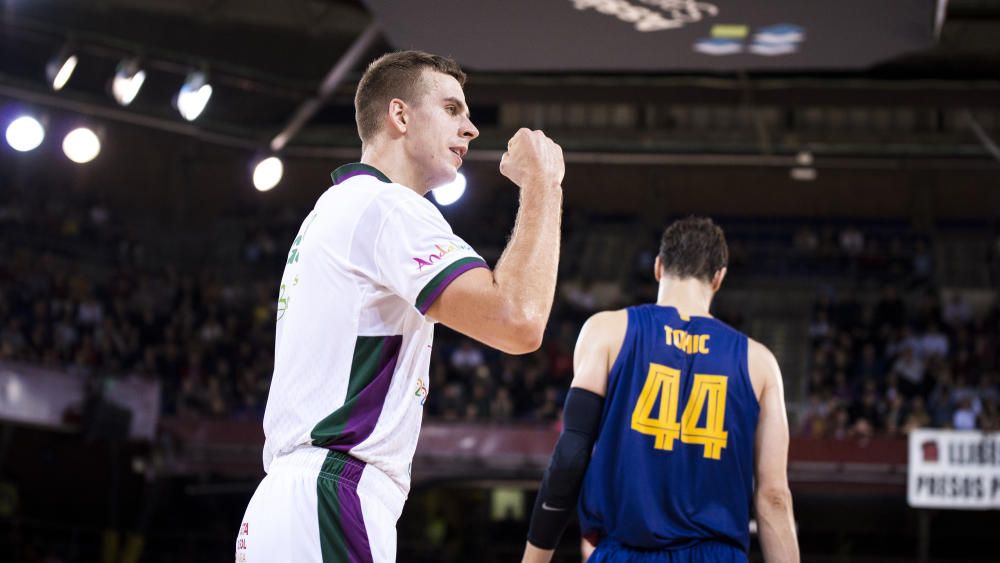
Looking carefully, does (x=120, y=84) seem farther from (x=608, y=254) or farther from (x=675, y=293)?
(x=608, y=254)

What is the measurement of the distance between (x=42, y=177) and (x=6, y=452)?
8168 mm

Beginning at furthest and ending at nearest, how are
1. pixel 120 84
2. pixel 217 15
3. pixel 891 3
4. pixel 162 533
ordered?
pixel 217 15 → pixel 162 533 → pixel 120 84 → pixel 891 3

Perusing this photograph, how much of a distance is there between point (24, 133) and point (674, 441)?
1251 centimetres

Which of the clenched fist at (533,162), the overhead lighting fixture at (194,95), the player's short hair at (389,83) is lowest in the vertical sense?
the clenched fist at (533,162)

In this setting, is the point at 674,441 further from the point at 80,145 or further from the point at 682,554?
the point at 80,145

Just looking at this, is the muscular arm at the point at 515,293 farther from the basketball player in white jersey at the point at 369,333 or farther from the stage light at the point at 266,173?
the stage light at the point at 266,173

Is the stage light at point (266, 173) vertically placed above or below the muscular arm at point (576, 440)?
above

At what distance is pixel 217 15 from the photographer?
912 inches

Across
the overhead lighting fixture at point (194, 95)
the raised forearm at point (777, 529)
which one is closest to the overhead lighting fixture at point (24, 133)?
the overhead lighting fixture at point (194, 95)

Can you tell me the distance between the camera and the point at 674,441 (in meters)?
4.26

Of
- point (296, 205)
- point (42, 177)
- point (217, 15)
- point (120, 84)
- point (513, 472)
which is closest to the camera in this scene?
point (120, 84)

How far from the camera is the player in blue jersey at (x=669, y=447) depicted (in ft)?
13.7

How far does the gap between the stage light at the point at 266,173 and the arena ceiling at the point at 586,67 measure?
42.8 inches

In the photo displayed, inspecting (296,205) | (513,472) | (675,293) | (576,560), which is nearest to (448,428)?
(513,472)
